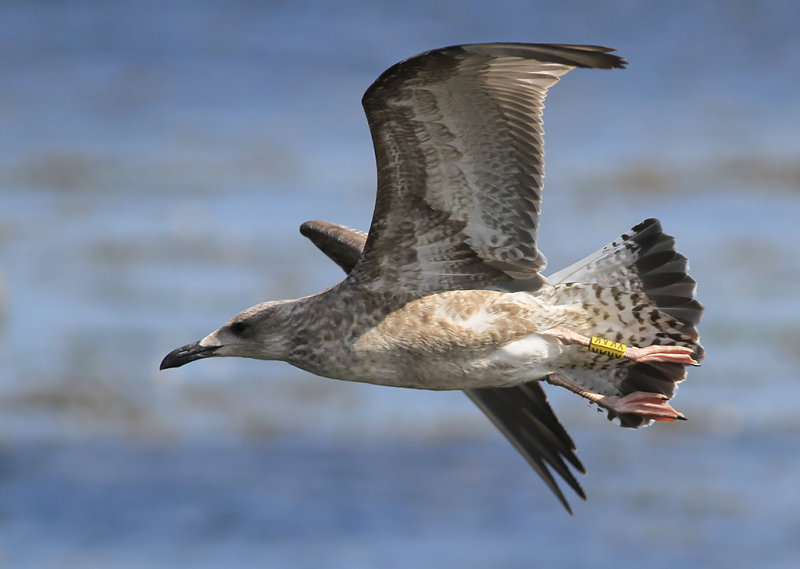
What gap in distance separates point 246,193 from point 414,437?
22.3 ft

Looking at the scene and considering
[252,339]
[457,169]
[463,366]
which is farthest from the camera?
Answer: [252,339]

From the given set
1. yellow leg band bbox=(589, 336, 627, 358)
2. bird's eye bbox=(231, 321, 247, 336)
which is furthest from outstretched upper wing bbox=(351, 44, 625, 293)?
bird's eye bbox=(231, 321, 247, 336)

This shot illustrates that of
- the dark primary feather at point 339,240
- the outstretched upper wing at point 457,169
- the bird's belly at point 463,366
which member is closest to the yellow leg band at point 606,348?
the bird's belly at point 463,366

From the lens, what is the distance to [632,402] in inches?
274

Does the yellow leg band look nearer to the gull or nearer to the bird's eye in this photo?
the gull

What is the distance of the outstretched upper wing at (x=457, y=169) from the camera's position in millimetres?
6309

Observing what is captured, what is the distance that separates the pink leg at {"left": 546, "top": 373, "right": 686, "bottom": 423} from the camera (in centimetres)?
693

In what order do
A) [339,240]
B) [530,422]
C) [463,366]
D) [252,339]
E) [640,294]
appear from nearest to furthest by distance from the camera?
1. [463,366]
2. [640,294]
3. [252,339]
4. [530,422]
5. [339,240]

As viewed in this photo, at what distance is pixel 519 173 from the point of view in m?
6.74

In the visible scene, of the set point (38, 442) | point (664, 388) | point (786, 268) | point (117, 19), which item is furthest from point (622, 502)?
point (117, 19)

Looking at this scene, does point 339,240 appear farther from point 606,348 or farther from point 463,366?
point 606,348

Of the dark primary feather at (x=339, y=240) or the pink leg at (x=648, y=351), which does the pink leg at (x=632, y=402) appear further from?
the dark primary feather at (x=339, y=240)

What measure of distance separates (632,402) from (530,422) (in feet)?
3.51

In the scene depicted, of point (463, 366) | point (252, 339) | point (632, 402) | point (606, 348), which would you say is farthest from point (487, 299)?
point (252, 339)
